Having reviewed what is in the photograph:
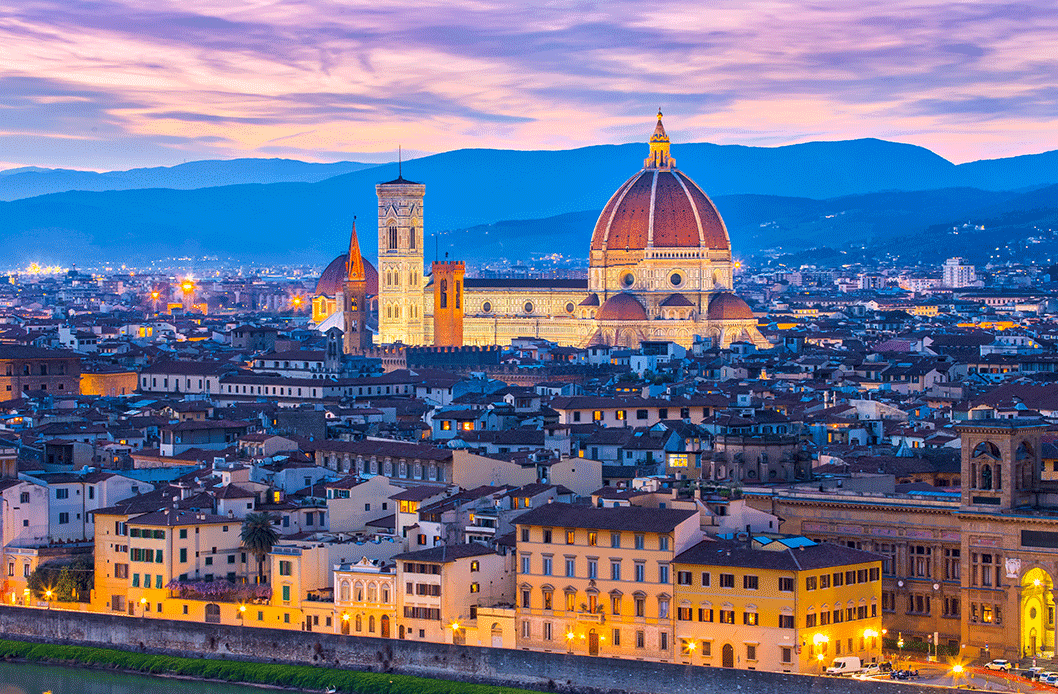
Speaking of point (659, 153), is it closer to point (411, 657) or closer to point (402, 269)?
point (402, 269)

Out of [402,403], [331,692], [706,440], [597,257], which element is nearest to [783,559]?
[331,692]

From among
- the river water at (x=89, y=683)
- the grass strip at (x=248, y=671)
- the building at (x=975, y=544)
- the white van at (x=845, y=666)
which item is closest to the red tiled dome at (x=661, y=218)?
the grass strip at (x=248, y=671)

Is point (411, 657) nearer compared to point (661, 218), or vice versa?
point (411, 657)

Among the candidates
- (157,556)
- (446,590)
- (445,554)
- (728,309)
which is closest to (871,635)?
(446,590)

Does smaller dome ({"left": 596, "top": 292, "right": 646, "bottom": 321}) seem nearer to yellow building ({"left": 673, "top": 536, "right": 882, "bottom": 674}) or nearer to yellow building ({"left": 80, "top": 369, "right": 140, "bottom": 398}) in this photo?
yellow building ({"left": 80, "top": 369, "right": 140, "bottom": 398})

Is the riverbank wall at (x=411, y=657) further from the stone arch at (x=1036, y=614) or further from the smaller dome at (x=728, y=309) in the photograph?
the smaller dome at (x=728, y=309)
